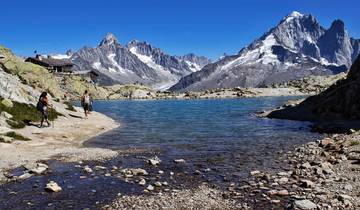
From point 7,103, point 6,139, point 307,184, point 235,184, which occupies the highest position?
point 7,103

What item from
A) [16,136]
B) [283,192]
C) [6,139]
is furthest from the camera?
[16,136]

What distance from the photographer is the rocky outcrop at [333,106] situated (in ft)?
194

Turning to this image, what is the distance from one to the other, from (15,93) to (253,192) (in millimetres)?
37631

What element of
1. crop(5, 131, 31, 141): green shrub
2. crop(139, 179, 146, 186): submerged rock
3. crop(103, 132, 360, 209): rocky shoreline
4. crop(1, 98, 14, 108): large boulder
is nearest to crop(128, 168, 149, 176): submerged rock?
crop(139, 179, 146, 186): submerged rock

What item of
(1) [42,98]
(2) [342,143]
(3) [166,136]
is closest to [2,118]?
(1) [42,98]

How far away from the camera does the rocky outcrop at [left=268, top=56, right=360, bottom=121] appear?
194 ft

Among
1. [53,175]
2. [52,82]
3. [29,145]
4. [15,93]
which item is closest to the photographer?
Result: [53,175]

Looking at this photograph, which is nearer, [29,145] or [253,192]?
[253,192]

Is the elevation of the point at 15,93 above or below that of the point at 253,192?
above

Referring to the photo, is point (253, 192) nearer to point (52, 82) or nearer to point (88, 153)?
point (88, 153)

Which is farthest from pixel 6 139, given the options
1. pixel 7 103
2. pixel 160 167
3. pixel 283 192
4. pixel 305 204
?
pixel 305 204

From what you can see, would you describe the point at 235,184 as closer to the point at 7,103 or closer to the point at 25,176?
the point at 25,176

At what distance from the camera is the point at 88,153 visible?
3281 centimetres

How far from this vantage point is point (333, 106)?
2520 inches
